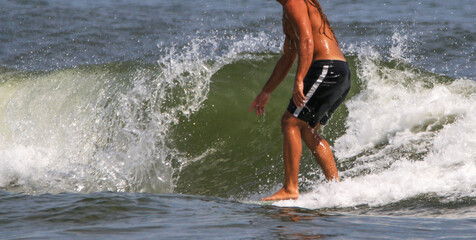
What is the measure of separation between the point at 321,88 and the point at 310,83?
0.31ft

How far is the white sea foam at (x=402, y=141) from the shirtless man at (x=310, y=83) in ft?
0.91

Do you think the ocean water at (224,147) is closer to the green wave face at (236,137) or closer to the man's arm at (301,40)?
the green wave face at (236,137)

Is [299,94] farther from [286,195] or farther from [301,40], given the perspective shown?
[286,195]

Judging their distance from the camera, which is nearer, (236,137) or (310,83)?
(310,83)

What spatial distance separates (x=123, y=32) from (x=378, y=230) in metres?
10.4

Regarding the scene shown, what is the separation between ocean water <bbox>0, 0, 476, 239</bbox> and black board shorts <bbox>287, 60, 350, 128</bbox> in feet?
2.02

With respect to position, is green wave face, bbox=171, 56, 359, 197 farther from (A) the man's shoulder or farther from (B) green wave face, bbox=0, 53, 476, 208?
(A) the man's shoulder

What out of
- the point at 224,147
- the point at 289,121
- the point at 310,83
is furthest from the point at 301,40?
the point at 224,147

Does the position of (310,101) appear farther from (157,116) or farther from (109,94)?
(109,94)

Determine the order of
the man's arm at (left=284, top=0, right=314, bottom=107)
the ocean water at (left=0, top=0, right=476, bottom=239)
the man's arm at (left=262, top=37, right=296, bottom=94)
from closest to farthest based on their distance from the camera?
the ocean water at (left=0, top=0, right=476, bottom=239)
the man's arm at (left=284, top=0, right=314, bottom=107)
the man's arm at (left=262, top=37, right=296, bottom=94)

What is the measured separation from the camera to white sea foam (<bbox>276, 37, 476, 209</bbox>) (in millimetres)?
4898

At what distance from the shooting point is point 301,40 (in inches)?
189

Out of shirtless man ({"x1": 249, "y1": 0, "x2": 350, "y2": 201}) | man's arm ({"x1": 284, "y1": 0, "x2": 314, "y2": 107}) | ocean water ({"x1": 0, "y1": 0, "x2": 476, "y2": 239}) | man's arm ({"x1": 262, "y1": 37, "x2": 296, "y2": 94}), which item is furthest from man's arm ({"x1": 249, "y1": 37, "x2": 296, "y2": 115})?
ocean water ({"x1": 0, "y1": 0, "x2": 476, "y2": 239})

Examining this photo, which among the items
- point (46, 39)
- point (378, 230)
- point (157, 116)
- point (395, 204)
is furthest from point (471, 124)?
point (46, 39)
